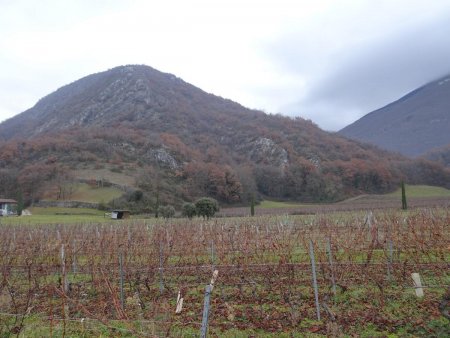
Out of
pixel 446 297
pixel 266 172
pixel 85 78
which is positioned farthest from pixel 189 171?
pixel 85 78

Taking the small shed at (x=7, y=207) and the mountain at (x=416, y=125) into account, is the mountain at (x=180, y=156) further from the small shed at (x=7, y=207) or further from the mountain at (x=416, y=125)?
the mountain at (x=416, y=125)

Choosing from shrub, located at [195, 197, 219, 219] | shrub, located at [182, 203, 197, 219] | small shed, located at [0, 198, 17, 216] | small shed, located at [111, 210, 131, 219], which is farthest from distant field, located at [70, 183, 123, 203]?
shrub, located at [195, 197, 219, 219]

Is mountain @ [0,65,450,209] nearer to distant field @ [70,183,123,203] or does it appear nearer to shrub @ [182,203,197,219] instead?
distant field @ [70,183,123,203]

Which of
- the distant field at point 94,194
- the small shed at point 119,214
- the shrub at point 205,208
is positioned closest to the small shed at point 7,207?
the distant field at point 94,194

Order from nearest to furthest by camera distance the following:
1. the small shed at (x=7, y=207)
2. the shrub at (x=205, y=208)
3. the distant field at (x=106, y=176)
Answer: the shrub at (x=205, y=208) → the small shed at (x=7, y=207) → the distant field at (x=106, y=176)

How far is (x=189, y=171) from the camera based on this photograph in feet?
274

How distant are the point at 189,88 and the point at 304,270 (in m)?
149

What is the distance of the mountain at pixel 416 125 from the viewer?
15888cm

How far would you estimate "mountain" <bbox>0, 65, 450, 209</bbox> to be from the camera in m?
76.1

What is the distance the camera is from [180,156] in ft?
309

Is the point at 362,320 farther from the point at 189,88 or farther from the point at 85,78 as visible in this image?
the point at 85,78

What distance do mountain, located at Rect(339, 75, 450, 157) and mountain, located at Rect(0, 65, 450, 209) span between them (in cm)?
4712

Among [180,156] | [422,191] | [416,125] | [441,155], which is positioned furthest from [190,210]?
[416,125]

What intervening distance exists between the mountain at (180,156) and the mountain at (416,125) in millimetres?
47123
